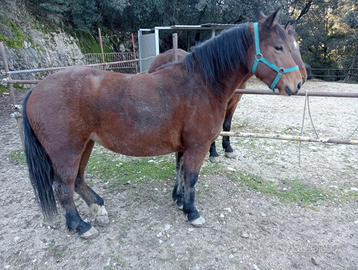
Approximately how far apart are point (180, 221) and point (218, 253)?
0.61 m

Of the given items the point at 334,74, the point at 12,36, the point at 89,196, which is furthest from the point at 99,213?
the point at 334,74

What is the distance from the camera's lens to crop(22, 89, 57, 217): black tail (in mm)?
2145

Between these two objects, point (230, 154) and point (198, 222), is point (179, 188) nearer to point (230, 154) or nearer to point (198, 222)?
point (198, 222)

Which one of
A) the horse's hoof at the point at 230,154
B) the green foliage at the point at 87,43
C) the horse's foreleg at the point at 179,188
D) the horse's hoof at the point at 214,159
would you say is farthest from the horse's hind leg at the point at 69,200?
the green foliage at the point at 87,43

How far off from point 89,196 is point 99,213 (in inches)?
9.2

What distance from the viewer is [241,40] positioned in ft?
6.91

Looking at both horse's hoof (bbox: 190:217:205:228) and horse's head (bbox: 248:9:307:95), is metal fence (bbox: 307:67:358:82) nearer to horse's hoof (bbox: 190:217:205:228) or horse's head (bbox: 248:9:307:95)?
horse's head (bbox: 248:9:307:95)

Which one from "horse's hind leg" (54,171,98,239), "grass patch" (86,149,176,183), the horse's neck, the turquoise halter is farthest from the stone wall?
the turquoise halter

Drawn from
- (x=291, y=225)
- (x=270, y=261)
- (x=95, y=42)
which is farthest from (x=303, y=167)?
(x=95, y=42)

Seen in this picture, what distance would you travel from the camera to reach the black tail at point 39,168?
2.14 m

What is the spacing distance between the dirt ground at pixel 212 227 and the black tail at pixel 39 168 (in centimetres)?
40

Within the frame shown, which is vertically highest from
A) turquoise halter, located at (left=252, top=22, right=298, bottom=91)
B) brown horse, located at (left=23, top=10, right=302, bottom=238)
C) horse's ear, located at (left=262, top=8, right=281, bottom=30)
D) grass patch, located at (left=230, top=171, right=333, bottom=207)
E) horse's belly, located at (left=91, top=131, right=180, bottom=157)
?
horse's ear, located at (left=262, top=8, right=281, bottom=30)

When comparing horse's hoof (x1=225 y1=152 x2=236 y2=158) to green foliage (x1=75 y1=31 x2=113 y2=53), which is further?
green foliage (x1=75 y1=31 x2=113 y2=53)

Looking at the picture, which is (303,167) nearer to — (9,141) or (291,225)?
(291,225)
